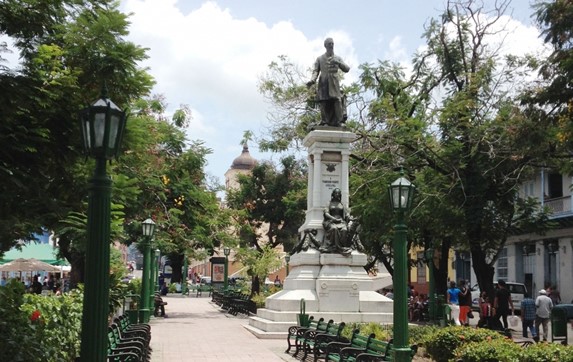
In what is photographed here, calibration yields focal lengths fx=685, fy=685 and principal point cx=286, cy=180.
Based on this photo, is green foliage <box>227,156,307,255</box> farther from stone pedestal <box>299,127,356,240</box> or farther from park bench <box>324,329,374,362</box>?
park bench <box>324,329,374,362</box>

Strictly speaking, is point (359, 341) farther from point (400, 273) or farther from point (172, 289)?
point (172, 289)

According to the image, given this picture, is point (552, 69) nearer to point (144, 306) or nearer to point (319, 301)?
point (319, 301)

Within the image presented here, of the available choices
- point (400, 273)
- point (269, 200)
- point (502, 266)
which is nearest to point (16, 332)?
point (400, 273)

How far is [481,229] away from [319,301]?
739cm

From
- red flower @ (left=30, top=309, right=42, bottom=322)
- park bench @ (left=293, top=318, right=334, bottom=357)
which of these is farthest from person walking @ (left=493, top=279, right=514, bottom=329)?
red flower @ (left=30, top=309, right=42, bottom=322)

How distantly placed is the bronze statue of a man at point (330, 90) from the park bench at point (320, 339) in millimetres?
10607

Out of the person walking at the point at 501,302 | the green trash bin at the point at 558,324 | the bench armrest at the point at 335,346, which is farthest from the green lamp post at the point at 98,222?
the person walking at the point at 501,302

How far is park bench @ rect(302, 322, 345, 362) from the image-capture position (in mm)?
13516

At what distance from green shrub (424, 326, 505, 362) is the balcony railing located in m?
27.6

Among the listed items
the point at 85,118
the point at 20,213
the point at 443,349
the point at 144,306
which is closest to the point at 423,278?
the point at 144,306

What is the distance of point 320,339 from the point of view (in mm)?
13734

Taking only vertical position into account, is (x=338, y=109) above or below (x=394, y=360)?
above

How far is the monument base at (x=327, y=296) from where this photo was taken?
813 inches

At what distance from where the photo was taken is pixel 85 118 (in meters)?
6.44
